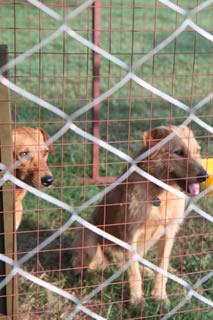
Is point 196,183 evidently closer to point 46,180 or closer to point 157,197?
point 157,197

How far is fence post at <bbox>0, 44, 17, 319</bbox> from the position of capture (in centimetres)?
236

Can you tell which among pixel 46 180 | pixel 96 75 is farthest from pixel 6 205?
pixel 96 75

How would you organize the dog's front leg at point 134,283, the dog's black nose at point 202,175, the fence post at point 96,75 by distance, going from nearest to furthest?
the dog's black nose at point 202,175
the dog's front leg at point 134,283
the fence post at point 96,75

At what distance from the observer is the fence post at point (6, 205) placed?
2.36m

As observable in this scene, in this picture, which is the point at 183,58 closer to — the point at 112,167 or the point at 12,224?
the point at 112,167

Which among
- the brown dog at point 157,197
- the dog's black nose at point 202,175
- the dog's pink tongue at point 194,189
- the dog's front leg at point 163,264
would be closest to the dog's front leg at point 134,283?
the brown dog at point 157,197

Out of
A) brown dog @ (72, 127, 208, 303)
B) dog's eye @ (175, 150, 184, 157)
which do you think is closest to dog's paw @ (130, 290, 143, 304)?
brown dog @ (72, 127, 208, 303)

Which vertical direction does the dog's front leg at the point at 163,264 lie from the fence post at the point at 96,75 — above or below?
below

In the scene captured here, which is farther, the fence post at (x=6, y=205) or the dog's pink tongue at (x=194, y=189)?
the dog's pink tongue at (x=194, y=189)

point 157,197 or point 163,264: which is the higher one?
point 157,197

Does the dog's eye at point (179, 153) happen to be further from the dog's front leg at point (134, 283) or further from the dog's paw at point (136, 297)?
the dog's paw at point (136, 297)

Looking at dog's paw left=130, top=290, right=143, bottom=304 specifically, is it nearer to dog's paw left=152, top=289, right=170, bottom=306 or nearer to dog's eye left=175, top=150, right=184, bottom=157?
dog's paw left=152, top=289, right=170, bottom=306

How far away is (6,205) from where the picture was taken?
2.53m

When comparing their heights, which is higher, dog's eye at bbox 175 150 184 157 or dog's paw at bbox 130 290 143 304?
dog's eye at bbox 175 150 184 157
